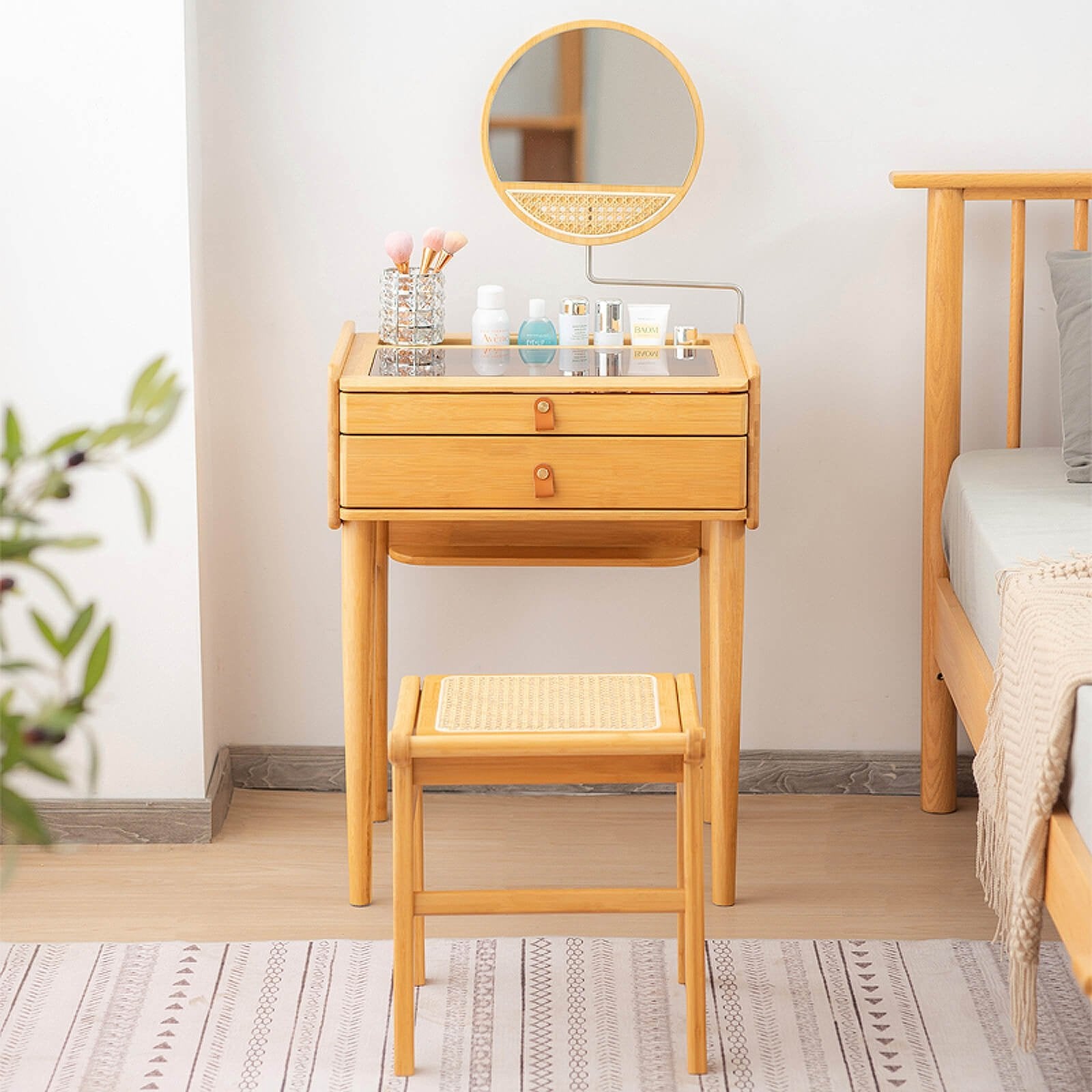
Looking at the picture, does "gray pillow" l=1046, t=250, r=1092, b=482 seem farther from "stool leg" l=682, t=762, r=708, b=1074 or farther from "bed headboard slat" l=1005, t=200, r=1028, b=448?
"stool leg" l=682, t=762, r=708, b=1074

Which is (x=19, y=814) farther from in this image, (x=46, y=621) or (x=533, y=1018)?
(x=533, y=1018)

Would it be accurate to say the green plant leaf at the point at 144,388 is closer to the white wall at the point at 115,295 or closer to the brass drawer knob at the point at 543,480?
the brass drawer knob at the point at 543,480

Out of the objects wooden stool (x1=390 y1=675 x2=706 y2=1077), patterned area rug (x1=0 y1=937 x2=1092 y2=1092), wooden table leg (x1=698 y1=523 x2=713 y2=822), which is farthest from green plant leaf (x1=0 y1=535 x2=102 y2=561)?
wooden table leg (x1=698 y1=523 x2=713 y2=822)

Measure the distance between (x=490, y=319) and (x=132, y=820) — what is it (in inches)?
39.4

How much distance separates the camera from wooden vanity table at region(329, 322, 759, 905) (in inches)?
77.8

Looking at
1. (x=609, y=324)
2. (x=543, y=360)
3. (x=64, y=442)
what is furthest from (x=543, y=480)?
(x=64, y=442)

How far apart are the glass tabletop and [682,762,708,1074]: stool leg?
640 millimetres

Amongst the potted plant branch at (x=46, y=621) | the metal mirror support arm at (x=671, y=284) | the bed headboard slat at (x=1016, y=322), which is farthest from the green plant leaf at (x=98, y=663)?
the bed headboard slat at (x=1016, y=322)

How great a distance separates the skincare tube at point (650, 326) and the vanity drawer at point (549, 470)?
250 mm

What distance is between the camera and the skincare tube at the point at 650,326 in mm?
2180

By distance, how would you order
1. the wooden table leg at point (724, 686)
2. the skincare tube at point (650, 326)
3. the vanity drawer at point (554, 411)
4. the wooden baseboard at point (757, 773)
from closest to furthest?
the vanity drawer at point (554, 411), the wooden table leg at point (724, 686), the skincare tube at point (650, 326), the wooden baseboard at point (757, 773)

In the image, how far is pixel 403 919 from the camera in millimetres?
1676

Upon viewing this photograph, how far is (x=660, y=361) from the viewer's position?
2107 mm

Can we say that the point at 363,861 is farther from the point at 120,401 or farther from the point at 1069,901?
the point at 1069,901
